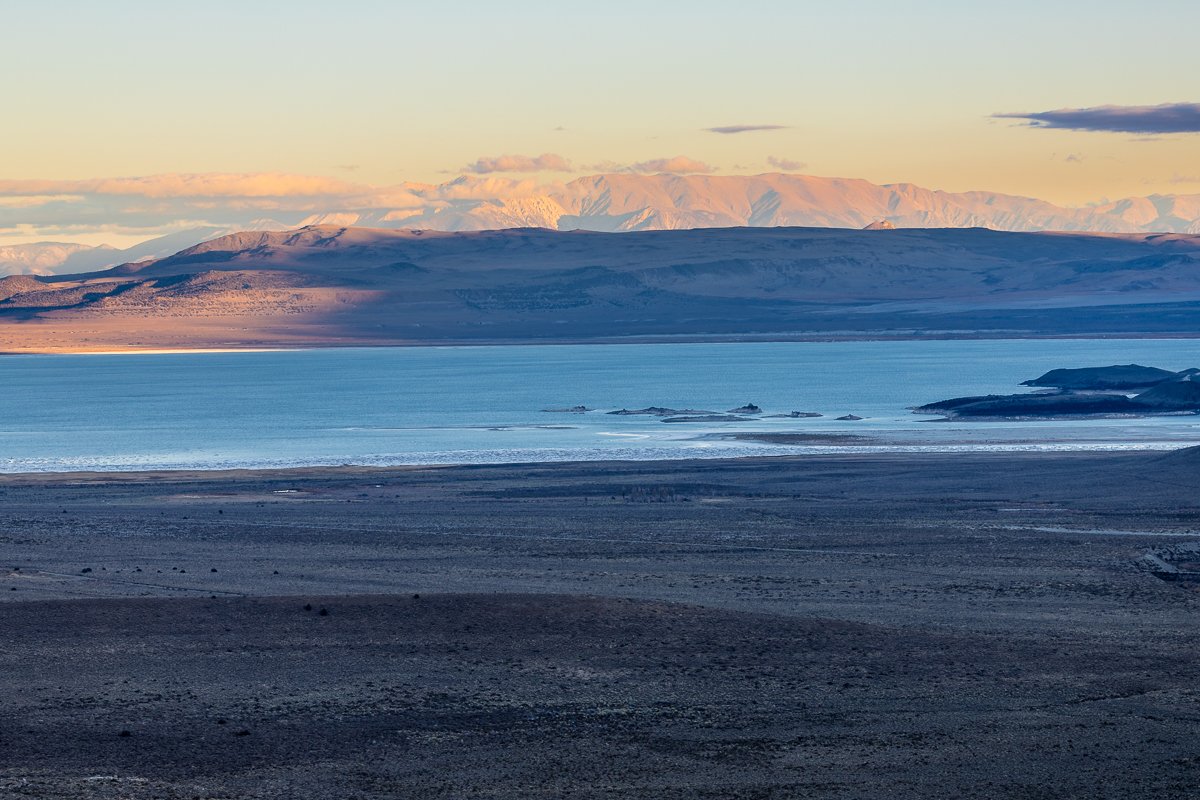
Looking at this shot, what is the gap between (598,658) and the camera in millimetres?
19578

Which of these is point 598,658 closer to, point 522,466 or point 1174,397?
point 522,466

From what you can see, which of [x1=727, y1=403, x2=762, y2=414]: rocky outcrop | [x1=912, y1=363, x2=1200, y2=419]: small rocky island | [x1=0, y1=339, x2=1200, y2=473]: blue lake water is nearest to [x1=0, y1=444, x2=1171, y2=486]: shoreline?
[x1=0, y1=339, x2=1200, y2=473]: blue lake water

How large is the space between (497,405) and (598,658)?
68.0 metres

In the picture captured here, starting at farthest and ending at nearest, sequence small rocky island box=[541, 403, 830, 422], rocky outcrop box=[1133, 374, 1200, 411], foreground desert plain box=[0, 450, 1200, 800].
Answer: rocky outcrop box=[1133, 374, 1200, 411] < small rocky island box=[541, 403, 830, 422] < foreground desert plain box=[0, 450, 1200, 800]

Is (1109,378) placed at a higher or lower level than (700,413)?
lower

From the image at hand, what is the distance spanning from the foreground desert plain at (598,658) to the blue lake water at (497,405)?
72.3ft

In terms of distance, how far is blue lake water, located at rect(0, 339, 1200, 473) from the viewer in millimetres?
58031

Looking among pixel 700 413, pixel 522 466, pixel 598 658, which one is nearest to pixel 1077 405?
pixel 700 413

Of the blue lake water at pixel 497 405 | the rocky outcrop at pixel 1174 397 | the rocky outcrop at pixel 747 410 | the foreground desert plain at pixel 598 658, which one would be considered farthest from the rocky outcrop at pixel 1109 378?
the foreground desert plain at pixel 598 658

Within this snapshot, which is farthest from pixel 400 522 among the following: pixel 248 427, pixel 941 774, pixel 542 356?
pixel 542 356

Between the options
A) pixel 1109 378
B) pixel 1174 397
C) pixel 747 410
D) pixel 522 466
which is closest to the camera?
pixel 522 466

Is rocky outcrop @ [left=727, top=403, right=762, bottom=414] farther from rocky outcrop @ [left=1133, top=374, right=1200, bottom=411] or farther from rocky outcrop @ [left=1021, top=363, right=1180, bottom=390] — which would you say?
rocky outcrop @ [left=1021, top=363, right=1180, bottom=390]

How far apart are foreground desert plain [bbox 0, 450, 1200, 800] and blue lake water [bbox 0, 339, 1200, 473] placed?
22.0 metres

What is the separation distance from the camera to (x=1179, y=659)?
19703 millimetres
